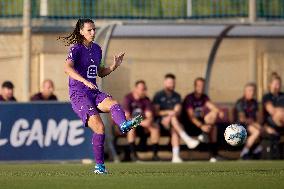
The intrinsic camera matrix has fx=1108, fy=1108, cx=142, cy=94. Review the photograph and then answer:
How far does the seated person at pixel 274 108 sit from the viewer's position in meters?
21.9

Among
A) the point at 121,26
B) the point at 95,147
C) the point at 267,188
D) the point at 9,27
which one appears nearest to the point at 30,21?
the point at 9,27

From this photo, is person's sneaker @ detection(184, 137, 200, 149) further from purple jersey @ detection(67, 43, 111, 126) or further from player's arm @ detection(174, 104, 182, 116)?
purple jersey @ detection(67, 43, 111, 126)

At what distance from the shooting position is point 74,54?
15031mm

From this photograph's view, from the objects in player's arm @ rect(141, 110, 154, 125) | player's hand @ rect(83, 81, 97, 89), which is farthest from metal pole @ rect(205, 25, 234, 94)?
player's hand @ rect(83, 81, 97, 89)

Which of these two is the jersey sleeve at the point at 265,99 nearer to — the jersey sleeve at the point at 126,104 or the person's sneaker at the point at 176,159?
the person's sneaker at the point at 176,159

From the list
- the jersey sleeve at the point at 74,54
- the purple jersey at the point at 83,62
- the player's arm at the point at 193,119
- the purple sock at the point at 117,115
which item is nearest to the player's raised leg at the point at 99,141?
the purple sock at the point at 117,115

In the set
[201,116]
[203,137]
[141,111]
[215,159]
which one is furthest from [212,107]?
[141,111]

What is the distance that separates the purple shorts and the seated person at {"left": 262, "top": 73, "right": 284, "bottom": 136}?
24.6ft

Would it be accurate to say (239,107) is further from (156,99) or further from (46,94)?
(46,94)

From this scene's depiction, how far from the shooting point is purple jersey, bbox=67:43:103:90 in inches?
592

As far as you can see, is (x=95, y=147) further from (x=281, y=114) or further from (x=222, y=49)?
(x=222, y=49)

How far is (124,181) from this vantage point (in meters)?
13.2

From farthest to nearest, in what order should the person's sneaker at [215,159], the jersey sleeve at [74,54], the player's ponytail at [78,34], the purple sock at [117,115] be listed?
1. the person's sneaker at [215,159]
2. the player's ponytail at [78,34]
3. the jersey sleeve at [74,54]
4. the purple sock at [117,115]

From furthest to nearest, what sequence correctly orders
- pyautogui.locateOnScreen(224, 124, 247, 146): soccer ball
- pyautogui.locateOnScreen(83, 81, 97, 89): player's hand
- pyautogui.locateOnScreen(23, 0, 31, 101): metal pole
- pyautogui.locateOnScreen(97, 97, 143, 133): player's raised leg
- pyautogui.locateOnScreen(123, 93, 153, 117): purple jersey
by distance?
1. pyautogui.locateOnScreen(23, 0, 31, 101): metal pole
2. pyautogui.locateOnScreen(123, 93, 153, 117): purple jersey
3. pyautogui.locateOnScreen(224, 124, 247, 146): soccer ball
4. pyautogui.locateOnScreen(97, 97, 143, 133): player's raised leg
5. pyautogui.locateOnScreen(83, 81, 97, 89): player's hand
